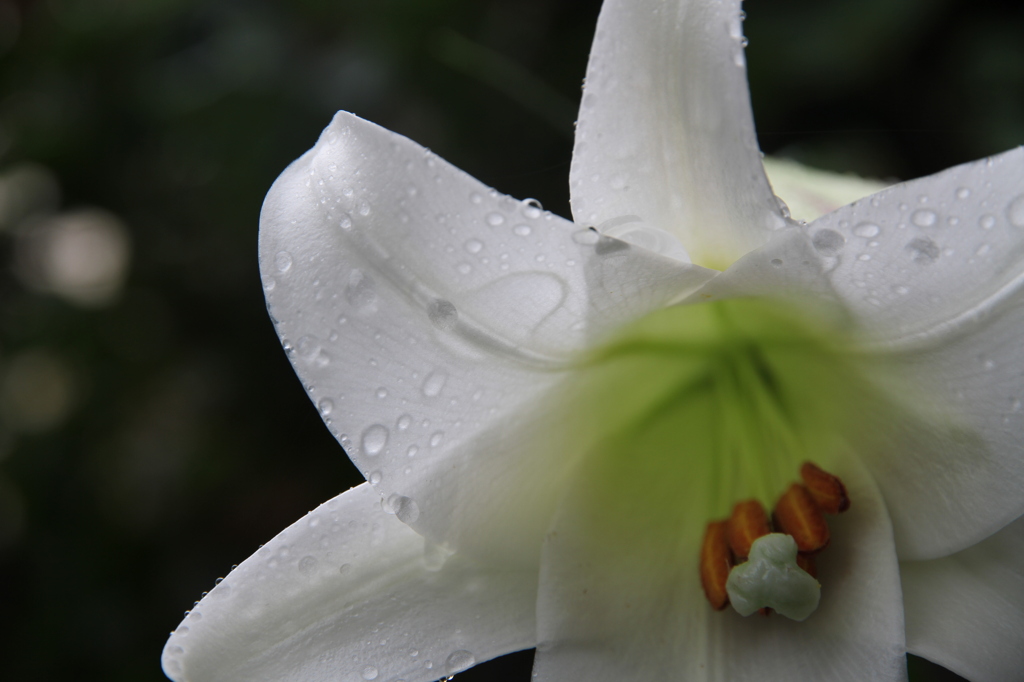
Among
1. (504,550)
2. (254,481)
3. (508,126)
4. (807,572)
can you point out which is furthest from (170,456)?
(807,572)

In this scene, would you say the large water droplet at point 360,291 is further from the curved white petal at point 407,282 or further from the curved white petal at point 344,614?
the curved white petal at point 344,614

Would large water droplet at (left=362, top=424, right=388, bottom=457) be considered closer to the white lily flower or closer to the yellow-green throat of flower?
the white lily flower

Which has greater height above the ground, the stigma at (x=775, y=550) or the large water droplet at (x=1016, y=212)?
the large water droplet at (x=1016, y=212)

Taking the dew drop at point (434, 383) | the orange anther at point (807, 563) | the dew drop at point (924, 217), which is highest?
the dew drop at point (924, 217)

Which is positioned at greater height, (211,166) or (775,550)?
(775,550)

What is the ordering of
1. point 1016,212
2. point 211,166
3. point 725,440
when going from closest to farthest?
point 1016,212, point 725,440, point 211,166

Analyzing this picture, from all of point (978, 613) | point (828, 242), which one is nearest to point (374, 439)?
point (828, 242)

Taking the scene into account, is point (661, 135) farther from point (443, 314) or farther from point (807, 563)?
point (807, 563)

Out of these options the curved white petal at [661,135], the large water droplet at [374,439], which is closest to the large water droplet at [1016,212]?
the curved white petal at [661,135]

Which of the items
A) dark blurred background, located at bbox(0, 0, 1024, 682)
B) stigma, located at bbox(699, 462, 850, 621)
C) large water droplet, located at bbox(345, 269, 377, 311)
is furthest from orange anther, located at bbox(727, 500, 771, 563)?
dark blurred background, located at bbox(0, 0, 1024, 682)
